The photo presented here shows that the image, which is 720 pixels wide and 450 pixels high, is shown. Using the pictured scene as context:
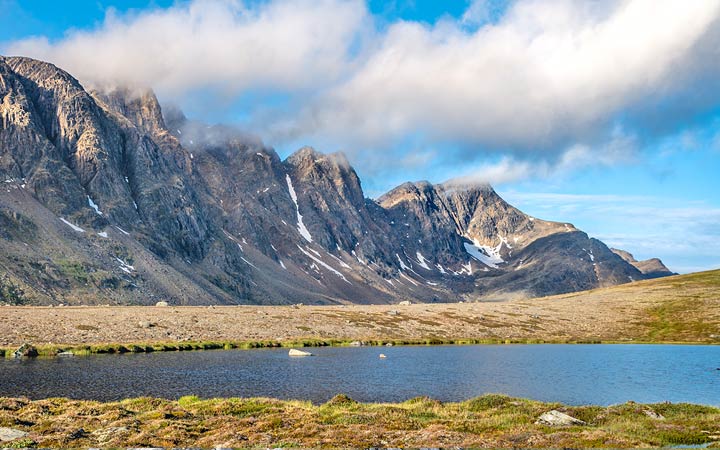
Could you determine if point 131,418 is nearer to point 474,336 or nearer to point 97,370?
point 97,370

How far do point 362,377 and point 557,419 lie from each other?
30.3 meters

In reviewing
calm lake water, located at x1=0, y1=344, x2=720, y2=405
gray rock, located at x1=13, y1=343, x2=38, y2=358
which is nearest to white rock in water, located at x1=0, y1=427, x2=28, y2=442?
calm lake water, located at x1=0, y1=344, x2=720, y2=405

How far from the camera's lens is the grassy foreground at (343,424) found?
25469 millimetres

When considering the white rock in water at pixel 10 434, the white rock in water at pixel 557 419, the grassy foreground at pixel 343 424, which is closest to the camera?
the white rock in water at pixel 10 434

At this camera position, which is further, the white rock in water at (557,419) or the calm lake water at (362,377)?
the calm lake water at (362,377)

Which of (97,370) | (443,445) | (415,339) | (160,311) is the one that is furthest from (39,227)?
(443,445)

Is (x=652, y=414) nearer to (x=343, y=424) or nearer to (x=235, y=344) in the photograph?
(x=343, y=424)

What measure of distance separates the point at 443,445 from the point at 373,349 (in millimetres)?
71451

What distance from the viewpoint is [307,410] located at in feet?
112

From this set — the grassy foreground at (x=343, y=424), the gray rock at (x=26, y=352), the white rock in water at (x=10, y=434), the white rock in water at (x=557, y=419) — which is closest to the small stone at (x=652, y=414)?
the grassy foreground at (x=343, y=424)

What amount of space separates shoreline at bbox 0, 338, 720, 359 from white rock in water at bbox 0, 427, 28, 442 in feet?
146

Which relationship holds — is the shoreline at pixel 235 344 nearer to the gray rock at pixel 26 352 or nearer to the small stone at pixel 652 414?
the gray rock at pixel 26 352

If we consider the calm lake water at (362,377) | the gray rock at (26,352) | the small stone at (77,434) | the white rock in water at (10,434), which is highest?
the gray rock at (26,352)

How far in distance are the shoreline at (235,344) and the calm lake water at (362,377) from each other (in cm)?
451
